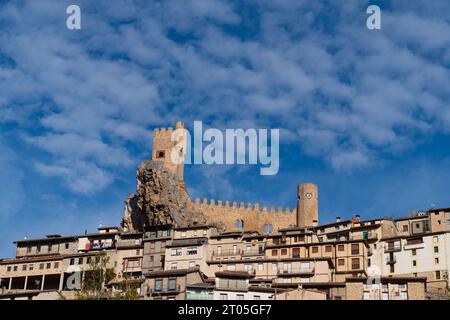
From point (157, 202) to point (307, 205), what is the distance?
2424 cm

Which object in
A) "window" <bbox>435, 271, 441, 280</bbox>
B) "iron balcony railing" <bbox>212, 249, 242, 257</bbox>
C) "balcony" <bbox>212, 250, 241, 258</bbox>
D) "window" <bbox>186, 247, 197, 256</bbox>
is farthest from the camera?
"iron balcony railing" <bbox>212, 249, 242, 257</bbox>

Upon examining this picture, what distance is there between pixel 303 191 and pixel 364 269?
110 ft

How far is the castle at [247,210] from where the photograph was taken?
103 metres

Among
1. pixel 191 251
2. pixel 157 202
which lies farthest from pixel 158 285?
pixel 157 202

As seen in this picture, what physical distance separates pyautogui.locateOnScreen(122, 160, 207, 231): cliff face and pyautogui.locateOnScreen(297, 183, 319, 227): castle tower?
53.8 feet

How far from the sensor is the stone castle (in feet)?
335

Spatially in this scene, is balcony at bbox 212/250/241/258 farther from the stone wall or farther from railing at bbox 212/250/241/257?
the stone wall

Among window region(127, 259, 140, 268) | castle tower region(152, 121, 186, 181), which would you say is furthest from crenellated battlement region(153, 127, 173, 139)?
window region(127, 259, 140, 268)

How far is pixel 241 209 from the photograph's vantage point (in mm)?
105875

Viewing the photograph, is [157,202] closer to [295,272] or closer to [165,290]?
[295,272]

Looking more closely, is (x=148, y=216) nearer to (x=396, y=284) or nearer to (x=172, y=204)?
(x=172, y=204)

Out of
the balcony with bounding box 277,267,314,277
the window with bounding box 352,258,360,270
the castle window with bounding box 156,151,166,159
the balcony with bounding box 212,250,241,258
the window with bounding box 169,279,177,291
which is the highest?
the castle window with bounding box 156,151,166,159
